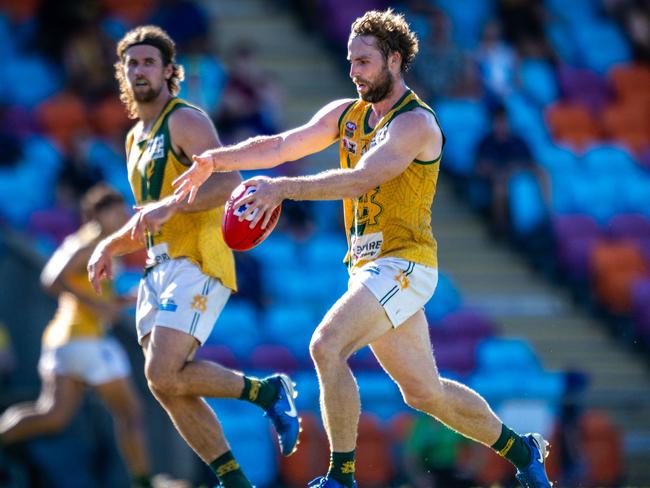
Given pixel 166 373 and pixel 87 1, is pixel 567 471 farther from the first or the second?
pixel 87 1

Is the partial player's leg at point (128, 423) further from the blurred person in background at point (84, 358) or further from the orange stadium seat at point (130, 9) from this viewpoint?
the orange stadium seat at point (130, 9)

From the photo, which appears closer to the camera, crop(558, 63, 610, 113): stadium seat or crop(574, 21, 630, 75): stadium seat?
crop(558, 63, 610, 113): stadium seat

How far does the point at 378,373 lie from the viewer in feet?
44.4

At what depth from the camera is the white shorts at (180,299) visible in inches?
311

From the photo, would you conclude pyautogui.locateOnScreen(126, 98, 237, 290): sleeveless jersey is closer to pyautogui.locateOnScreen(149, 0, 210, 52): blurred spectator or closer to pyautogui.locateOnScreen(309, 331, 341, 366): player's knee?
pyautogui.locateOnScreen(309, 331, 341, 366): player's knee

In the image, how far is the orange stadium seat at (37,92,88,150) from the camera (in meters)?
15.0

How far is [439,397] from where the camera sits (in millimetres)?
7555

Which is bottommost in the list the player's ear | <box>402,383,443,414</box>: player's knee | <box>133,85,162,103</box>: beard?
<box>402,383,443,414</box>: player's knee

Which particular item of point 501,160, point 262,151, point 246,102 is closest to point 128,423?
point 262,151

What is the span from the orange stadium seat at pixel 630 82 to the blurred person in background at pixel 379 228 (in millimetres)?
11131

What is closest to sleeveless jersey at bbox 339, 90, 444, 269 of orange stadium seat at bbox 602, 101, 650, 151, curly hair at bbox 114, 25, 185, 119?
curly hair at bbox 114, 25, 185, 119

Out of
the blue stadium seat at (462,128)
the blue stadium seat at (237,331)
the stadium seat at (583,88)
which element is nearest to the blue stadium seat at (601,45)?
the stadium seat at (583,88)

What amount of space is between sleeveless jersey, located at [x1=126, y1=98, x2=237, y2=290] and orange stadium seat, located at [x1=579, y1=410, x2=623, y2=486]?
17.4ft

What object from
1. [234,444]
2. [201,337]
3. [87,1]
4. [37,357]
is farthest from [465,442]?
[87,1]
